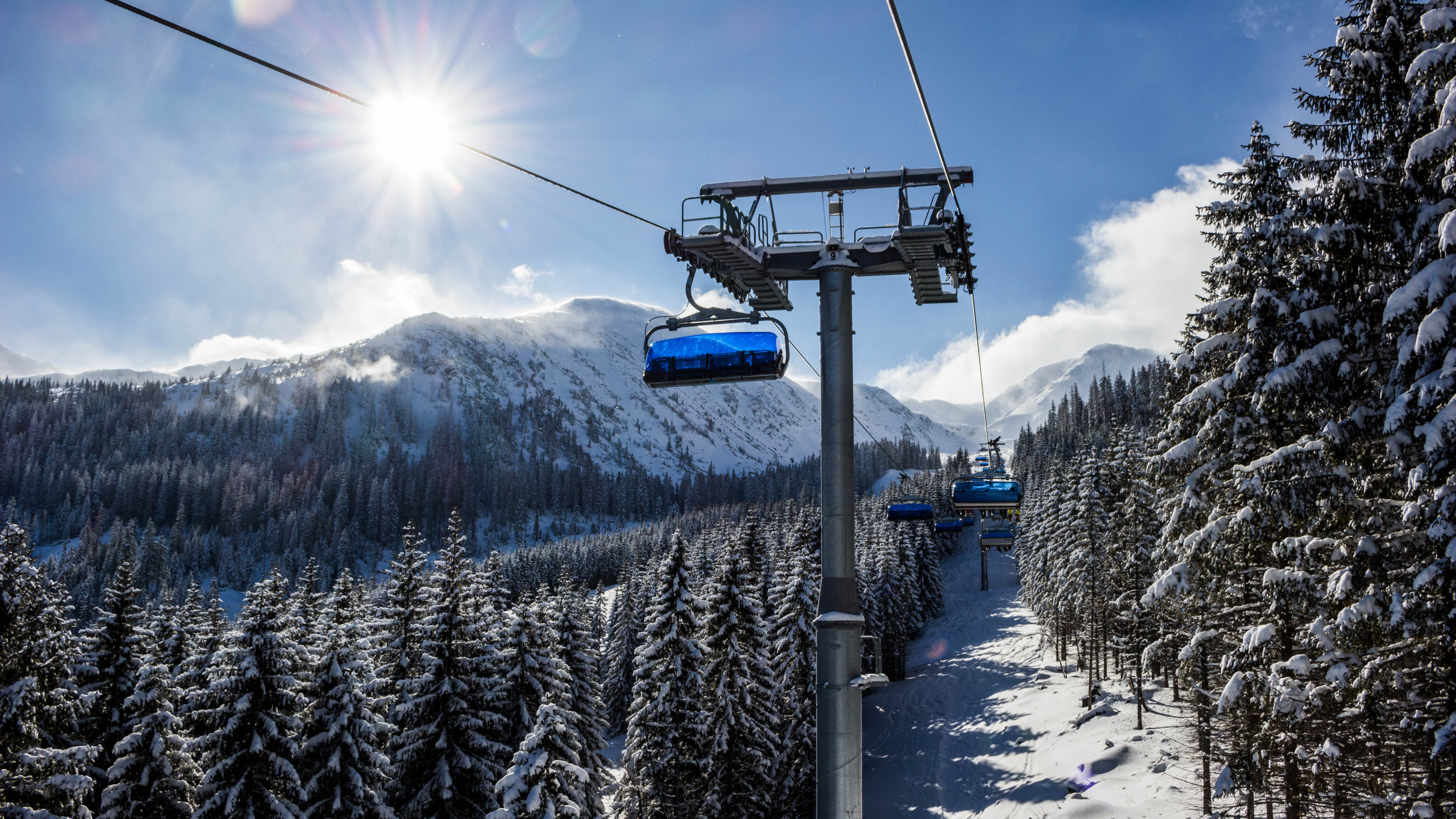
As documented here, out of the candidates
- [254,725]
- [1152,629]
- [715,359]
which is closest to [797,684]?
[1152,629]

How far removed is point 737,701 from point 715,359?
20255mm

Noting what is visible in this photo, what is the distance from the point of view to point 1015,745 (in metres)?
39.5

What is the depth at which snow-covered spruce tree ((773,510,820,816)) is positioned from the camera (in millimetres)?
29312

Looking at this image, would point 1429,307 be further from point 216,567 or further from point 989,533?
point 216,567

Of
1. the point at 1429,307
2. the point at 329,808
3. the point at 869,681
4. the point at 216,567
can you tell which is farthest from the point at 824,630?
the point at 216,567

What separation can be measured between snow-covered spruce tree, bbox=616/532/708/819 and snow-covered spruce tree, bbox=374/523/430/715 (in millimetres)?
7105

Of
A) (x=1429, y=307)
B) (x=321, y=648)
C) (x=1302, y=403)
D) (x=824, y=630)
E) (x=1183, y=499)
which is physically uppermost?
(x=1429, y=307)

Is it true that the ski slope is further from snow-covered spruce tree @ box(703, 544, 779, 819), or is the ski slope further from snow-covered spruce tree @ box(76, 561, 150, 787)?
snow-covered spruce tree @ box(76, 561, 150, 787)

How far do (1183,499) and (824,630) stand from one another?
10.9 m

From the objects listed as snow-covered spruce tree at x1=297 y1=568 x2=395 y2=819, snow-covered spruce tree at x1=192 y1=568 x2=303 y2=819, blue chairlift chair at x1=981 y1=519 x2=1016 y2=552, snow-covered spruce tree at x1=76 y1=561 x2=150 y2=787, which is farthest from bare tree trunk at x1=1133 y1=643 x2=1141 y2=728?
snow-covered spruce tree at x1=76 y1=561 x2=150 y2=787

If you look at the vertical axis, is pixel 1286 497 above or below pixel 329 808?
above

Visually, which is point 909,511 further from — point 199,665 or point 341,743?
point 199,665

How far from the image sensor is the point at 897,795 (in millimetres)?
36688

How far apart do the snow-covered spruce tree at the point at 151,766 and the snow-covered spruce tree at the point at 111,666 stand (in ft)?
5.42
